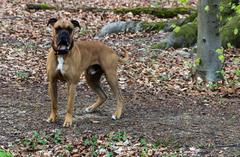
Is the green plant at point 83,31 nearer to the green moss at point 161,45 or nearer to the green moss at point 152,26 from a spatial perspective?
the green moss at point 152,26

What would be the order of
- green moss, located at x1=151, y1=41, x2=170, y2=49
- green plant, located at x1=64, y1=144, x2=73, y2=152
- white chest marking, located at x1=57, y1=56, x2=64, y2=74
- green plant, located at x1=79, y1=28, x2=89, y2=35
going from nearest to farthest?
green plant, located at x1=64, y1=144, x2=73, y2=152 → white chest marking, located at x1=57, y1=56, x2=64, y2=74 → green moss, located at x1=151, y1=41, x2=170, y2=49 → green plant, located at x1=79, y1=28, x2=89, y2=35

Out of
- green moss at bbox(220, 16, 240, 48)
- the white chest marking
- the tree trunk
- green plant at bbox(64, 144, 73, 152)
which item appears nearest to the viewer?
A: green plant at bbox(64, 144, 73, 152)

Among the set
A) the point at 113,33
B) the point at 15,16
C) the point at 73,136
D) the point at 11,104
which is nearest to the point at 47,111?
the point at 11,104

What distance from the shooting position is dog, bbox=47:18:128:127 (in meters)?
7.84

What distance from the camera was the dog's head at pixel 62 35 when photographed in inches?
305

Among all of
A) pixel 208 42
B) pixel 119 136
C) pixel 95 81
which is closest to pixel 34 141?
pixel 119 136

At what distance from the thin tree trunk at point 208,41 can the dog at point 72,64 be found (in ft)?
9.70

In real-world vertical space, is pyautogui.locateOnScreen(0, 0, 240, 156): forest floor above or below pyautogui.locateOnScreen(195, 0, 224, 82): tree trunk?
below

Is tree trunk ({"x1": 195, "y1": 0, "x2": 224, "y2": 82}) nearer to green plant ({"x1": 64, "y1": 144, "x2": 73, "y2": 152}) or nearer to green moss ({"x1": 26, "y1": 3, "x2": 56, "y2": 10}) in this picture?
green plant ({"x1": 64, "y1": 144, "x2": 73, "y2": 152})

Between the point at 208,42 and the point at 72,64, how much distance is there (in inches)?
161

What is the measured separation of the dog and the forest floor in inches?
11.3

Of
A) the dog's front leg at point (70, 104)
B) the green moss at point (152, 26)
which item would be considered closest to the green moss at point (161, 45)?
the green moss at point (152, 26)

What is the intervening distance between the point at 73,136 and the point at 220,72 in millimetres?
4558

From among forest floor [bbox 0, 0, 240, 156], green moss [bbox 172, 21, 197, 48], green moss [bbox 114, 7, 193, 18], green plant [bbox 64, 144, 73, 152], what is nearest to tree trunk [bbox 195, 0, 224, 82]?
forest floor [bbox 0, 0, 240, 156]
